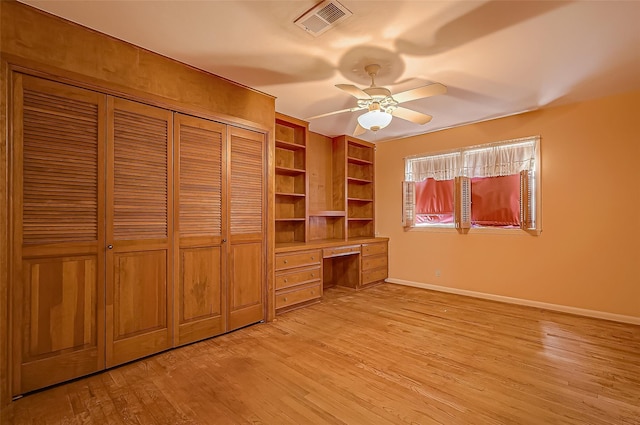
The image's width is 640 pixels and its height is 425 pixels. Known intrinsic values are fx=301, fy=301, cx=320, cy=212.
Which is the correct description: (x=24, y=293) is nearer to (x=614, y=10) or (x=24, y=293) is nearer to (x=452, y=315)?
(x=452, y=315)

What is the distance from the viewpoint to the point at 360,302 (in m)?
4.32

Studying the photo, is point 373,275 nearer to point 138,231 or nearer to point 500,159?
point 500,159

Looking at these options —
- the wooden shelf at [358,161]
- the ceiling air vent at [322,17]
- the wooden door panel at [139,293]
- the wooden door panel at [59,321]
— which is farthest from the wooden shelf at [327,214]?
the wooden door panel at [59,321]

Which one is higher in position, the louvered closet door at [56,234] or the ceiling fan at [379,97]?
the ceiling fan at [379,97]

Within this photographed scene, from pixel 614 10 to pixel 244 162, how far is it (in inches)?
127

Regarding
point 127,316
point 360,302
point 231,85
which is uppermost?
point 231,85

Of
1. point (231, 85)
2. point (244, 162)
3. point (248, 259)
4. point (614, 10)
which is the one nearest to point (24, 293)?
point (248, 259)

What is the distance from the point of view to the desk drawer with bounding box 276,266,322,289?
373cm

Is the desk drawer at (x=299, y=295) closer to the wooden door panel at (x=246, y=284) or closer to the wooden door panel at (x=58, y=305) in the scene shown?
the wooden door panel at (x=246, y=284)

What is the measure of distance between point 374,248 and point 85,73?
4.38 m

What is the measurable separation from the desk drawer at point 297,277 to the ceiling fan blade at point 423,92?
2.38m

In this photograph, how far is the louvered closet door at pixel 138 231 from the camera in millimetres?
2408

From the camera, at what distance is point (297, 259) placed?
3.94 meters

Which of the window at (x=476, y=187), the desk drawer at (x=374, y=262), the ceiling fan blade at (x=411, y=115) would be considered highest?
the ceiling fan blade at (x=411, y=115)
